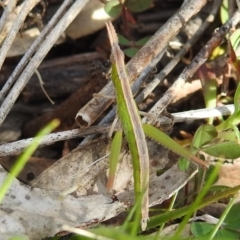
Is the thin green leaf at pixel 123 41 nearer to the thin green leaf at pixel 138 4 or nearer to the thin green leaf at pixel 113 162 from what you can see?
the thin green leaf at pixel 138 4

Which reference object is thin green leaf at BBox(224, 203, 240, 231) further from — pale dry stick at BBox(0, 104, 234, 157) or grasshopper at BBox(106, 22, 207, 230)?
pale dry stick at BBox(0, 104, 234, 157)

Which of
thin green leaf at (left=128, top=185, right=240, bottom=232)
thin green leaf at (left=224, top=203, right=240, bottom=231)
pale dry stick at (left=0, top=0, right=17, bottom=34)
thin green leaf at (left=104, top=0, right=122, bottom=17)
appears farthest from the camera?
thin green leaf at (left=104, top=0, right=122, bottom=17)

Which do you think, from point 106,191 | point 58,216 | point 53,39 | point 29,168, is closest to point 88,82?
point 53,39

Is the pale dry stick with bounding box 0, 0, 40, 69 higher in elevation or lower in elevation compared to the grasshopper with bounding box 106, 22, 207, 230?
higher

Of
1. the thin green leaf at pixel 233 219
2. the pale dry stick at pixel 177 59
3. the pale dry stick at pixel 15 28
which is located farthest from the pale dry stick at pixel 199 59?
the pale dry stick at pixel 15 28

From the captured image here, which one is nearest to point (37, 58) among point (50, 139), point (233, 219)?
point (50, 139)

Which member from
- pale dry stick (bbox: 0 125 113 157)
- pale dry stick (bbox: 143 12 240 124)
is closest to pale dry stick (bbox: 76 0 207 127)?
pale dry stick (bbox: 0 125 113 157)

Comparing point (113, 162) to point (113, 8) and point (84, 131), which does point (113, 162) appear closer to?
point (84, 131)

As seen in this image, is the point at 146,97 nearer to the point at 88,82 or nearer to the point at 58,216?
the point at 88,82
